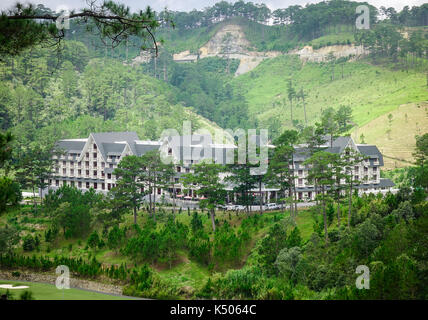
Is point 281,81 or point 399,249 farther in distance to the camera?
point 281,81

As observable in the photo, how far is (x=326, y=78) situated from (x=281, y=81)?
12.5m

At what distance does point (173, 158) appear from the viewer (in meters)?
48.5

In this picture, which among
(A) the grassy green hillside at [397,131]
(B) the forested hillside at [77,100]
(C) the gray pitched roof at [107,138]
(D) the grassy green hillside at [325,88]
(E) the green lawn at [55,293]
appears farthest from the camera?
(D) the grassy green hillside at [325,88]

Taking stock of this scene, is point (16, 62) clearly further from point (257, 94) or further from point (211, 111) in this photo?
point (257, 94)

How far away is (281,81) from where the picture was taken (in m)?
109

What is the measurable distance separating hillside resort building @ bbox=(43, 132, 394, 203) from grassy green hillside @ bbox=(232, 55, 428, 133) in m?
27.3

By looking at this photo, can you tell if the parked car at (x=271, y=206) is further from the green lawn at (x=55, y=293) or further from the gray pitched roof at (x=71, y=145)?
the gray pitched roof at (x=71, y=145)

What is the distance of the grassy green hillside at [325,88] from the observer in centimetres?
7756

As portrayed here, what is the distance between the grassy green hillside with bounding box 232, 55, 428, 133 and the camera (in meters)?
77.6

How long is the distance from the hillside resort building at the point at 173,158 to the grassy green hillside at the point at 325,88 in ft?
89.5

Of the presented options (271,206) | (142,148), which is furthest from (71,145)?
(271,206)

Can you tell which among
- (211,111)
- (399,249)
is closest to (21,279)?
(399,249)

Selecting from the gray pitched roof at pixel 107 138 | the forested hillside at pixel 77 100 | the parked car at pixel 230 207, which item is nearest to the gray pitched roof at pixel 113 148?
the gray pitched roof at pixel 107 138

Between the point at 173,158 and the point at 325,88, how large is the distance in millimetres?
53362
